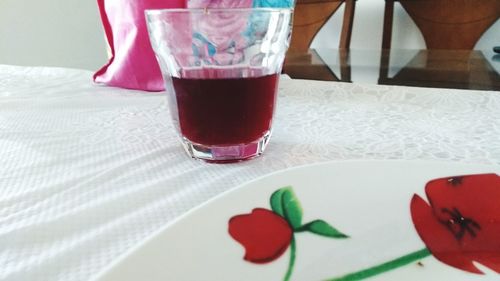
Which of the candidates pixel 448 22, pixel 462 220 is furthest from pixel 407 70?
pixel 448 22

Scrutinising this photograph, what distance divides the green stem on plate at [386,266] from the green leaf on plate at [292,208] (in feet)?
0.11

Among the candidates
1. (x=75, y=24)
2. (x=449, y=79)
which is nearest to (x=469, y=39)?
(x=449, y=79)

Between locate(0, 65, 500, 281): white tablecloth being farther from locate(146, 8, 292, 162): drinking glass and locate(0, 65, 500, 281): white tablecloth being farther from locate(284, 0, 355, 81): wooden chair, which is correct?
locate(284, 0, 355, 81): wooden chair

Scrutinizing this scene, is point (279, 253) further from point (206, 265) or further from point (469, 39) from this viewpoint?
point (469, 39)

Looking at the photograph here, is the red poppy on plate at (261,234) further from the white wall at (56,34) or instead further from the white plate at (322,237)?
the white wall at (56,34)

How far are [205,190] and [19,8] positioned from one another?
198 cm

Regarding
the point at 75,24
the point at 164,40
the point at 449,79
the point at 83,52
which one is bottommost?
the point at 83,52

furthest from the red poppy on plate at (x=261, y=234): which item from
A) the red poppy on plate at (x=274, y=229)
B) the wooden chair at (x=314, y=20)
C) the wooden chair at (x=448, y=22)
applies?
the wooden chair at (x=314, y=20)

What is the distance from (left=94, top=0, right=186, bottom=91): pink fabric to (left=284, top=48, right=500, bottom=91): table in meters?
0.25

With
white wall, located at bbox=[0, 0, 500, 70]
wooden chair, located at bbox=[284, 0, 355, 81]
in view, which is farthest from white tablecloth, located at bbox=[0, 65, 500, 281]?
white wall, located at bbox=[0, 0, 500, 70]

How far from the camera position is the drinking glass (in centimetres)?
32

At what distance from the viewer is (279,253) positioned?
18cm

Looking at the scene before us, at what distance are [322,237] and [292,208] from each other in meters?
0.02

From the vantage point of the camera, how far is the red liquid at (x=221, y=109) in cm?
32
